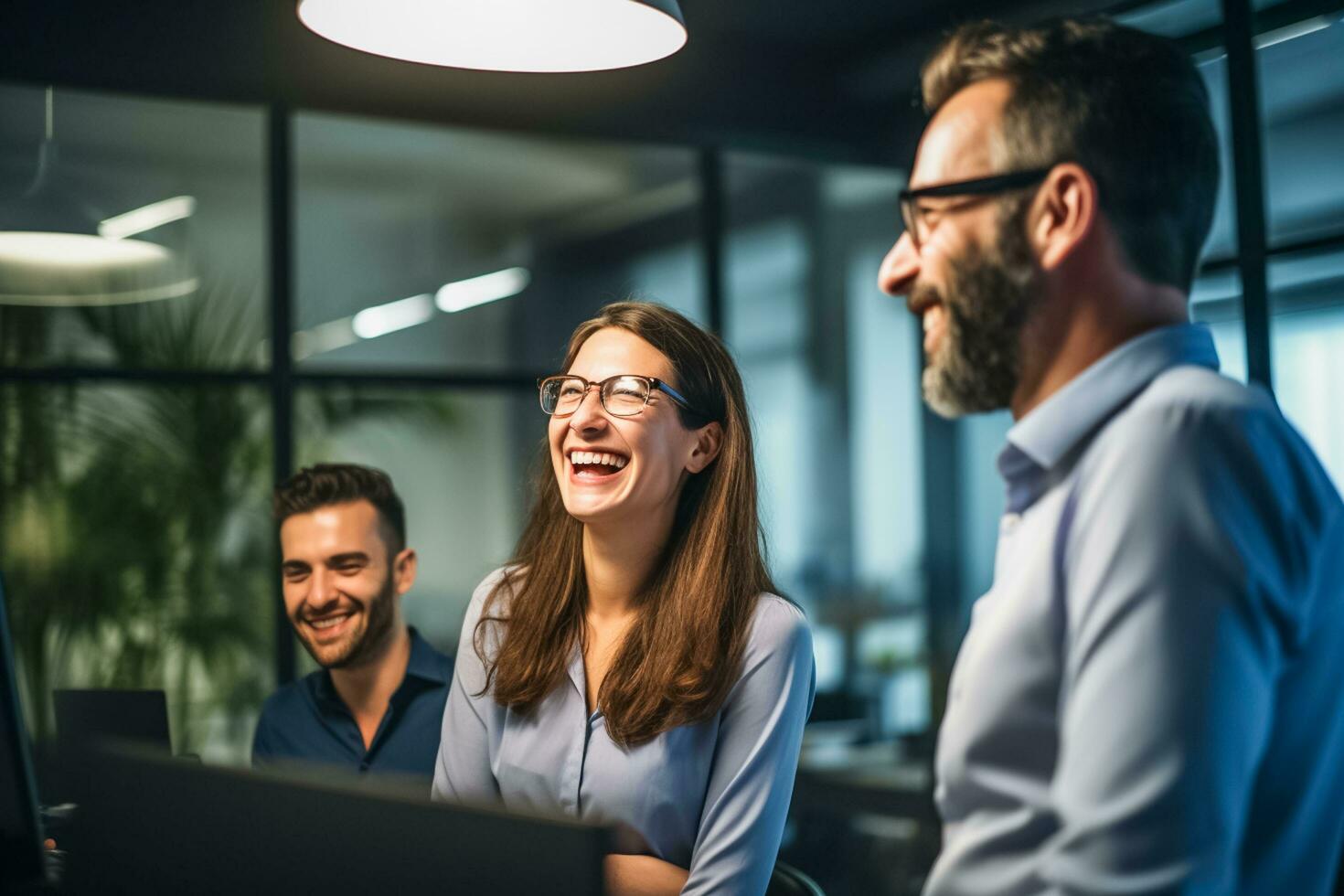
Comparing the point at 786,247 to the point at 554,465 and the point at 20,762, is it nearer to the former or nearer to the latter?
the point at 554,465

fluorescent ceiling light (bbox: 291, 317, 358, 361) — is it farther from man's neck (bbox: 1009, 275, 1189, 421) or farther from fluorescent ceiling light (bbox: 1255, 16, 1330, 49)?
man's neck (bbox: 1009, 275, 1189, 421)

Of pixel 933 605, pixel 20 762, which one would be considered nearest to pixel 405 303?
pixel 933 605

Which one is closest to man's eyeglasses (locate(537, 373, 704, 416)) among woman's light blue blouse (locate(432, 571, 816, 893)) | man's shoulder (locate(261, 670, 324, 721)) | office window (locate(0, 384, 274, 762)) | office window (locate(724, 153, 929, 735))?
woman's light blue blouse (locate(432, 571, 816, 893))

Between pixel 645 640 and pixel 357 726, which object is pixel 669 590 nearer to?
pixel 645 640

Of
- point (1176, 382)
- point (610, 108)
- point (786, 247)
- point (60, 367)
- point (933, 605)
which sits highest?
point (610, 108)

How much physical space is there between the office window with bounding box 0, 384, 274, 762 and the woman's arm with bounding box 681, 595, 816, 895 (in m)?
2.99

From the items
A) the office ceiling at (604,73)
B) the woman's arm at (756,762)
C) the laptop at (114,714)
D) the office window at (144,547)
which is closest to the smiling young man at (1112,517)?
the woman's arm at (756,762)

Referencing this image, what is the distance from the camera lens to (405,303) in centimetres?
506

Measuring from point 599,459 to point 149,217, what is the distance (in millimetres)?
3164

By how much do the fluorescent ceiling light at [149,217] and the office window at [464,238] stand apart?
405 millimetres

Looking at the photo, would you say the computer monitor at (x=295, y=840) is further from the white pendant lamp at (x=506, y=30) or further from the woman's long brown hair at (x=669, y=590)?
the white pendant lamp at (x=506, y=30)

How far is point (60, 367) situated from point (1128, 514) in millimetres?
4250

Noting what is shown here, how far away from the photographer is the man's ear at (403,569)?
8.27ft

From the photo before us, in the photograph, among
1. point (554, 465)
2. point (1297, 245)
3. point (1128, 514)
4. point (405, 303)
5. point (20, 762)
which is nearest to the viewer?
point (1128, 514)
